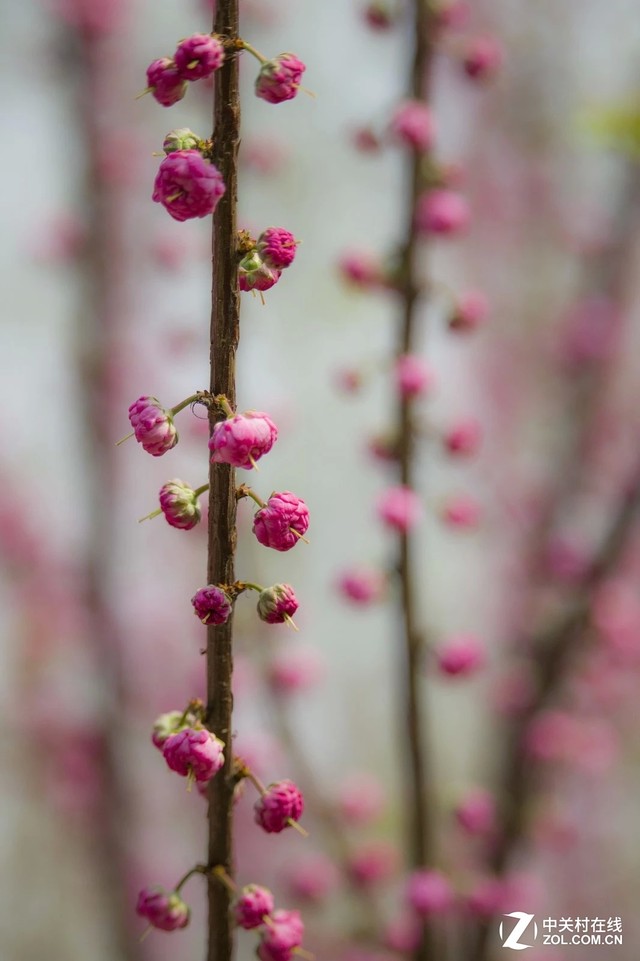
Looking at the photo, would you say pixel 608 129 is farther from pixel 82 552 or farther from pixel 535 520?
pixel 82 552

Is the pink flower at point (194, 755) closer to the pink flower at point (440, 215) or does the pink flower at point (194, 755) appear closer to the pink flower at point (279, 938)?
the pink flower at point (279, 938)

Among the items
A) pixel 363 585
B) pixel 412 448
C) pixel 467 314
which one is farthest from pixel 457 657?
pixel 467 314

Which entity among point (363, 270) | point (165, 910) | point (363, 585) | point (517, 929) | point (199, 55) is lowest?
point (517, 929)

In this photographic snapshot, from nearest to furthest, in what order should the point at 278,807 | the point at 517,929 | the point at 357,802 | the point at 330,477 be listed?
the point at 278,807
the point at 517,929
the point at 357,802
the point at 330,477

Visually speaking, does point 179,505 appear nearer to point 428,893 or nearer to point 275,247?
point 275,247

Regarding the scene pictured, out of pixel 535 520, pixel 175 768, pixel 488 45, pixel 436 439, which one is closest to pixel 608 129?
pixel 488 45

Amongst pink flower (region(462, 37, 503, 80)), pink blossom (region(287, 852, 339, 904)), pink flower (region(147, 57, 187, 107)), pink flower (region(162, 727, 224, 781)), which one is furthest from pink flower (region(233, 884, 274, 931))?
pink flower (region(462, 37, 503, 80))

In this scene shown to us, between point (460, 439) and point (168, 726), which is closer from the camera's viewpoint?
point (168, 726)
